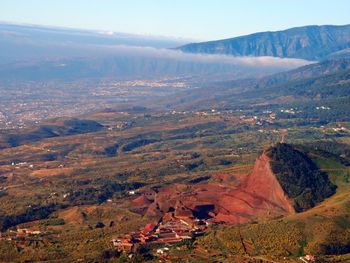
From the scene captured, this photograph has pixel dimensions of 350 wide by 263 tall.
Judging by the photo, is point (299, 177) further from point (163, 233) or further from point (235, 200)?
point (163, 233)

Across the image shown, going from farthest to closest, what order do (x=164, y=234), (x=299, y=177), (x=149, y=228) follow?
(x=299, y=177) < (x=149, y=228) < (x=164, y=234)

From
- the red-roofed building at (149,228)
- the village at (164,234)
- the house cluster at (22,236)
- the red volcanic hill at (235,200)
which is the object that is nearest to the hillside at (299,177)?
the red volcanic hill at (235,200)

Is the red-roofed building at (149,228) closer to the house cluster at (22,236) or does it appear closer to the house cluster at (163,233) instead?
the house cluster at (163,233)

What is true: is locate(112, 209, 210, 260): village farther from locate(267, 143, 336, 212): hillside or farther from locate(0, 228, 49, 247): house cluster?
locate(267, 143, 336, 212): hillside

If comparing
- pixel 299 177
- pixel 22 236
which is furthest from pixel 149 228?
pixel 299 177

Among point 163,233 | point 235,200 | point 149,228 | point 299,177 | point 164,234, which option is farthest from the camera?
point 299,177

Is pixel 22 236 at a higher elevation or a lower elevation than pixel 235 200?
lower

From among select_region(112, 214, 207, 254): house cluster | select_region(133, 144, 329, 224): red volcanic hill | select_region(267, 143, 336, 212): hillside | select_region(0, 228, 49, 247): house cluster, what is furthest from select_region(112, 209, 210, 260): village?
select_region(267, 143, 336, 212): hillside
